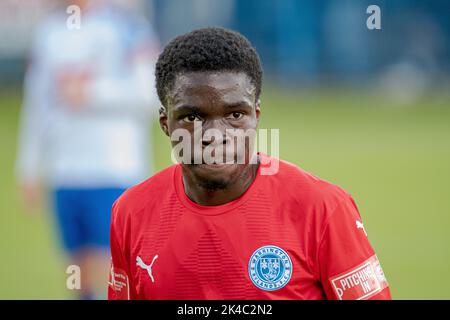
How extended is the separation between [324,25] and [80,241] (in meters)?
14.9

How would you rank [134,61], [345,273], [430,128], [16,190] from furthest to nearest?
1. [430,128]
2. [16,190]
3. [134,61]
4. [345,273]

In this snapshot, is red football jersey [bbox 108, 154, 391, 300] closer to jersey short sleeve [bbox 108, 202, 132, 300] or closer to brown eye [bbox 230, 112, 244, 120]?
jersey short sleeve [bbox 108, 202, 132, 300]

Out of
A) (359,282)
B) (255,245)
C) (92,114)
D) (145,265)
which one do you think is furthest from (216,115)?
(92,114)

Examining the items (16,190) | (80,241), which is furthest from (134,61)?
(16,190)

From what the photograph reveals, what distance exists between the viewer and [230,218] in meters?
3.31

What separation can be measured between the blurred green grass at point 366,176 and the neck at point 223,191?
4172 millimetres

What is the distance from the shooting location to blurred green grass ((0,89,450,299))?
841 centimetres

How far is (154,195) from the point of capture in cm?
348

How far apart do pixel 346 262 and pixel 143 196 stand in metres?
0.83

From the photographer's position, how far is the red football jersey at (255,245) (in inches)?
124

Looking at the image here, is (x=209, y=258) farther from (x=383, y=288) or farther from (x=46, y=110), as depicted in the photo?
(x=46, y=110)

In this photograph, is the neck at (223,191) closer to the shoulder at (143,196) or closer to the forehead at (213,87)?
the shoulder at (143,196)

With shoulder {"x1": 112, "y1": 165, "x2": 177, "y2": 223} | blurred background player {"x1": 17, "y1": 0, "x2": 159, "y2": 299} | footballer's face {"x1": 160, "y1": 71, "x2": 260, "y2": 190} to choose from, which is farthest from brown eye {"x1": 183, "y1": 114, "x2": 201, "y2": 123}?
blurred background player {"x1": 17, "y1": 0, "x2": 159, "y2": 299}

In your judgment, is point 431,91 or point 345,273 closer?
point 345,273
